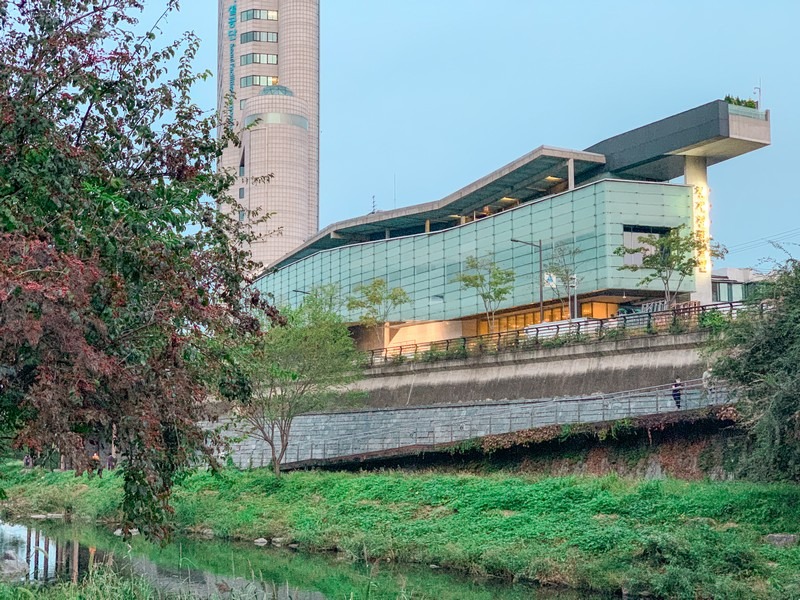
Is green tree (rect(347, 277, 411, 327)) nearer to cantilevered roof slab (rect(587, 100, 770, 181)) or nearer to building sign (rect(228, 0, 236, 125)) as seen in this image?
cantilevered roof slab (rect(587, 100, 770, 181))

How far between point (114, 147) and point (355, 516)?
22.3 metres

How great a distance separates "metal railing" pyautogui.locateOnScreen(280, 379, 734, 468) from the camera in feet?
105

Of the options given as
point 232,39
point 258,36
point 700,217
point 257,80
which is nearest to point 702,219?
point 700,217

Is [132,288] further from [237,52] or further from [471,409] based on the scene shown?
[237,52]

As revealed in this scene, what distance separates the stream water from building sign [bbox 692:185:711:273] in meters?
40.0

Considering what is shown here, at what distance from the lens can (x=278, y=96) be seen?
132 meters

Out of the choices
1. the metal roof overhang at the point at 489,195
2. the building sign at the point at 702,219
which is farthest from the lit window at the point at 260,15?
the building sign at the point at 702,219

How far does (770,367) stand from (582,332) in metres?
19.9

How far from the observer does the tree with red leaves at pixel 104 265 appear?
874cm

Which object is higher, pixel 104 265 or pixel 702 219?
pixel 702 219

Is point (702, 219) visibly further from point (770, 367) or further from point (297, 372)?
point (770, 367)

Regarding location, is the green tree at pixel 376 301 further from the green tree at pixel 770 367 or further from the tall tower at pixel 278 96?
the tall tower at pixel 278 96

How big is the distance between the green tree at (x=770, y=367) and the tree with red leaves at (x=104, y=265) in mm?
14379

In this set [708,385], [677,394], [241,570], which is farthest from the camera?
[677,394]
